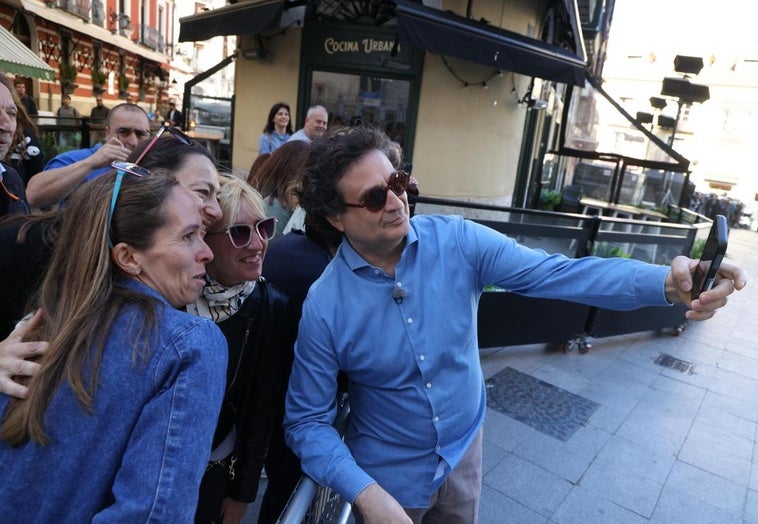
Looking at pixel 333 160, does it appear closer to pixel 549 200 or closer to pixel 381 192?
pixel 381 192

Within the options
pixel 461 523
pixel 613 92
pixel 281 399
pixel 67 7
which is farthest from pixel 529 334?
pixel 613 92

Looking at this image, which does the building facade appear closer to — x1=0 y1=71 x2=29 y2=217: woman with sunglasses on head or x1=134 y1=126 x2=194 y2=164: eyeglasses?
x1=0 y1=71 x2=29 y2=217: woman with sunglasses on head

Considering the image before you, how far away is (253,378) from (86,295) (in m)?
0.70

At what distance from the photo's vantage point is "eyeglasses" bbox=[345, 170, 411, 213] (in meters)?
1.60

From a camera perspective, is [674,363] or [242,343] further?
[674,363]

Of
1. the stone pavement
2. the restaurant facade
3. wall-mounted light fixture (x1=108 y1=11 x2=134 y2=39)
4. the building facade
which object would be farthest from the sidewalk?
wall-mounted light fixture (x1=108 y1=11 x2=134 y2=39)

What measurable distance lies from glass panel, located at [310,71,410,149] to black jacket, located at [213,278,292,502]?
253 inches

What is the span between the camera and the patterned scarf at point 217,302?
5.33 ft

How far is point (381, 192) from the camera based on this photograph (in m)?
1.60

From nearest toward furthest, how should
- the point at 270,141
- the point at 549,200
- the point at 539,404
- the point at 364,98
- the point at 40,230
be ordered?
the point at 40,230 → the point at 539,404 → the point at 270,141 → the point at 364,98 → the point at 549,200

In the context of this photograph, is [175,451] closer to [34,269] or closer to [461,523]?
[34,269]

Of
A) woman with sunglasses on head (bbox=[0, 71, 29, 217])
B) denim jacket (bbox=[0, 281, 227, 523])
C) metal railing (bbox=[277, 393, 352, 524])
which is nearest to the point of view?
denim jacket (bbox=[0, 281, 227, 523])

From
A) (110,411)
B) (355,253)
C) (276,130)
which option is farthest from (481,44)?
(110,411)

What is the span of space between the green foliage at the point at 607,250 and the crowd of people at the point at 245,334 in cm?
404
